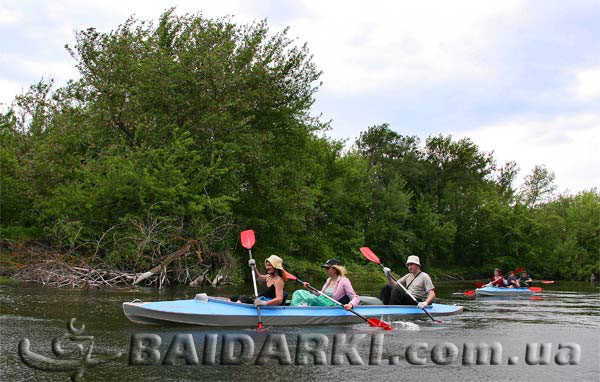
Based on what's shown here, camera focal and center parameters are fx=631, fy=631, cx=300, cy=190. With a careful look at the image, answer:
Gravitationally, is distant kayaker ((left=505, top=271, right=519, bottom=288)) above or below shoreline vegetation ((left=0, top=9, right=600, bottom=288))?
below

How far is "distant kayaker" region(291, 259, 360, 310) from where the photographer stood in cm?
1160

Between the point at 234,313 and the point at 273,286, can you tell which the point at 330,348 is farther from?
the point at 273,286

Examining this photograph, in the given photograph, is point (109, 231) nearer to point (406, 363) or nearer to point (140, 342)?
point (140, 342)

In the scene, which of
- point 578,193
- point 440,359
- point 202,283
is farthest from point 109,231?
point 578,193

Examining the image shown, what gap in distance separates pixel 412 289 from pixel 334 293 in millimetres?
2199

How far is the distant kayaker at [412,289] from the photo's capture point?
12766 mm

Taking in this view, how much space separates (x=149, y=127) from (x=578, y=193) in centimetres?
5122

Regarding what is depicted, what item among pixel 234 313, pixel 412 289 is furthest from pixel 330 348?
pixel 412 289

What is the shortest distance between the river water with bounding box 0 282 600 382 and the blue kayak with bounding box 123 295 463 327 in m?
0.17

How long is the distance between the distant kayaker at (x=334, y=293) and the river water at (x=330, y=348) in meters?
0.67

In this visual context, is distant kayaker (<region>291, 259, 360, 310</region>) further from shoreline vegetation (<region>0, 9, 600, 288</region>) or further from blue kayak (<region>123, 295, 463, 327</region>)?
shoreline vegetation (<region>0, 9, 600, 288</region>)

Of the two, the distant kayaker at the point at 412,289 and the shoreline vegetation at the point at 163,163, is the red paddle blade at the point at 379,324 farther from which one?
the shoreline vegetation at the point at 163,163

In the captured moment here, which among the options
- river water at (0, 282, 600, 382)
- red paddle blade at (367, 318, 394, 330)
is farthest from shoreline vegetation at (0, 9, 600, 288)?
red paddle blade at (367, 318, 394, 330)

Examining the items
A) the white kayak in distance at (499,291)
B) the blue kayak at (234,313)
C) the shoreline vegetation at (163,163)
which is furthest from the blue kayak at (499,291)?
the blue kayak at (234,313)
